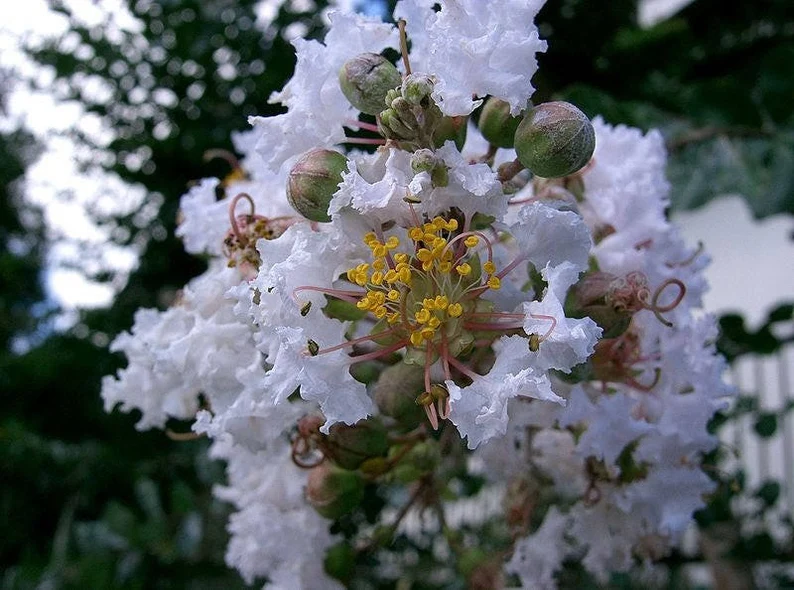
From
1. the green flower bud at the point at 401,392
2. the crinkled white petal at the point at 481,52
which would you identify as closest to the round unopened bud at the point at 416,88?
the crinkled white petal at the point at 481,52

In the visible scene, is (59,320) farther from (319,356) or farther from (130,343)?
(319,356)

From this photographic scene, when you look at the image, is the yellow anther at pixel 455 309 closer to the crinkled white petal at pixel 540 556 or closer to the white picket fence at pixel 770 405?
the crinkled white petal at pixel 540 556

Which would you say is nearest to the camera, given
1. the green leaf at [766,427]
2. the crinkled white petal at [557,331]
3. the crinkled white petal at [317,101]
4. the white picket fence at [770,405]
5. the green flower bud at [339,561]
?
the crinkled white petal at [557,331]

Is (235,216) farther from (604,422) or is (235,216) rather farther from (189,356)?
(604,422)

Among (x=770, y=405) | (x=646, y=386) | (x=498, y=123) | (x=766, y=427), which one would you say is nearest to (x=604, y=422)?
(x=646, y=386)

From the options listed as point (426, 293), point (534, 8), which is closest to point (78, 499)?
point (426, 293)
